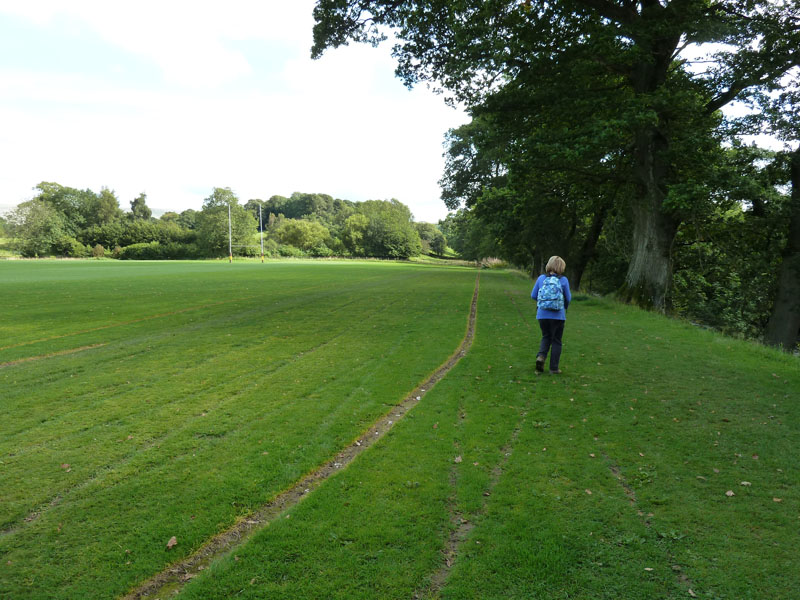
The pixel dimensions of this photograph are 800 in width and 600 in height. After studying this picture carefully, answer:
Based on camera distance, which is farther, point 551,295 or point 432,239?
point 432,239

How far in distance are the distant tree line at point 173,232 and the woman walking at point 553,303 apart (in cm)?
9289

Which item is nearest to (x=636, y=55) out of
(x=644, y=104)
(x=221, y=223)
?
(x=644, y=104)

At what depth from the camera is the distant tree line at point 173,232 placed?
88.8 m

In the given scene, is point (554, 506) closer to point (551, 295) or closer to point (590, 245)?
point (551, 295)

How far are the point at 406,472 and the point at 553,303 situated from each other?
465cm

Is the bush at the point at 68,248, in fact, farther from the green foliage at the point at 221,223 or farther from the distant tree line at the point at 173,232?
the green foliage at the point at 221,223

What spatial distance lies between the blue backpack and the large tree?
850cm

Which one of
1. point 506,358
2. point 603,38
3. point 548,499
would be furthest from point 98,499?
point 603,38

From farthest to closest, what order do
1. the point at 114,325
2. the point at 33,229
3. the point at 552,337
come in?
the point at 33,229 → the point at 114,325 → the point at 552,337

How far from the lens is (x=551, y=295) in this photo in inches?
312

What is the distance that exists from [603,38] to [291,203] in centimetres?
17464

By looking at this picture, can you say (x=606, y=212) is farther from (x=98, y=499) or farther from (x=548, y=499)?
(x=98, y=499)

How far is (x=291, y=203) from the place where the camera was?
178125 millimetres

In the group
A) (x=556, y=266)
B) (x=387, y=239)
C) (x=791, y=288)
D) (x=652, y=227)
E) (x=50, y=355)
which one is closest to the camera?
(x=556, y=266)
